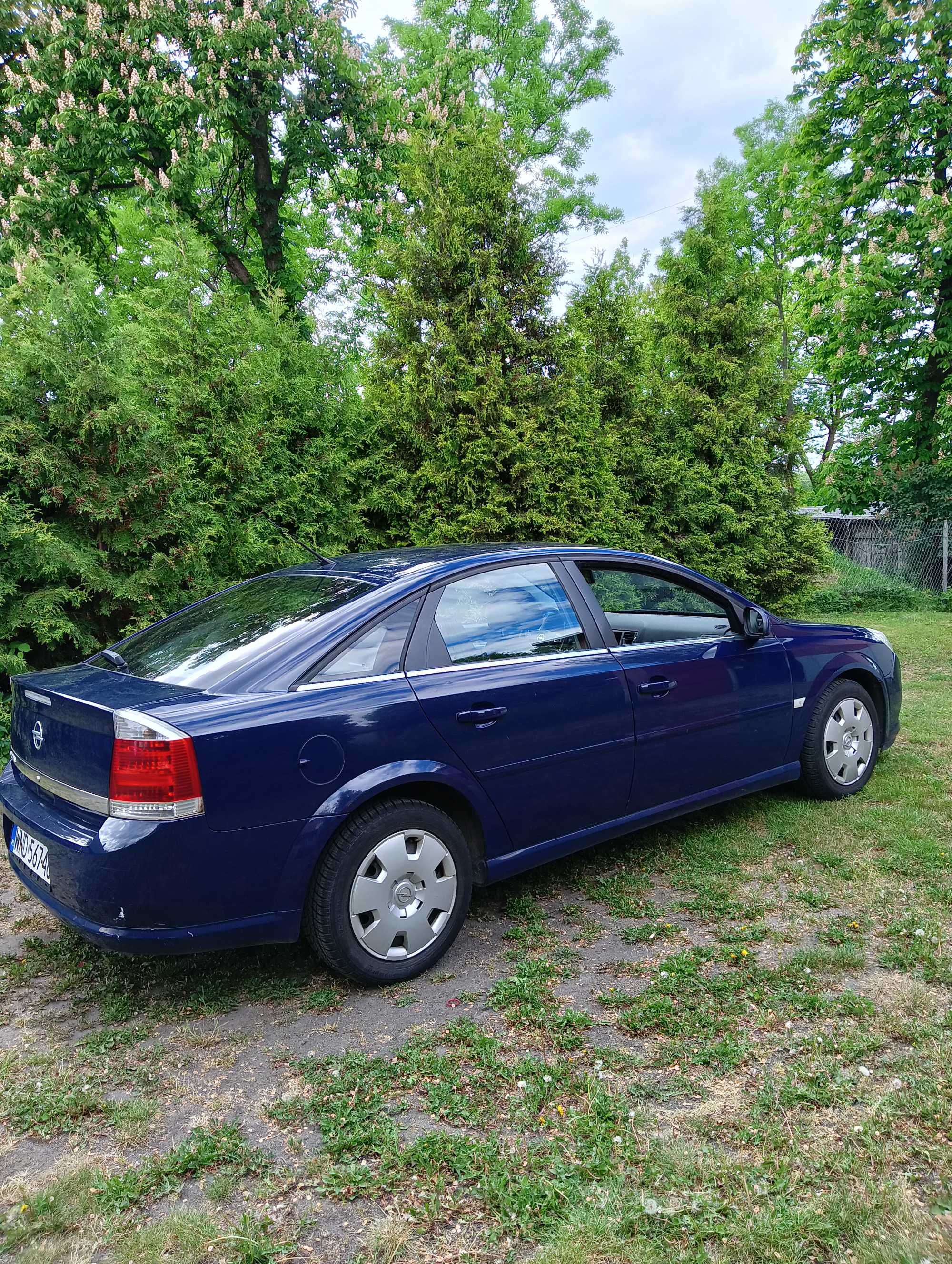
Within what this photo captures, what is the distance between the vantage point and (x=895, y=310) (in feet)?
52.3

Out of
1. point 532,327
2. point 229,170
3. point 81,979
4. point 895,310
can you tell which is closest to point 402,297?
point 532,327

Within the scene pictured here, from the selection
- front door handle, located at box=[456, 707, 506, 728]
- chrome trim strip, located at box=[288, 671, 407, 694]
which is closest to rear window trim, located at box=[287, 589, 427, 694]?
chrome trim strip, located at box=[288, 671, 407, 694]

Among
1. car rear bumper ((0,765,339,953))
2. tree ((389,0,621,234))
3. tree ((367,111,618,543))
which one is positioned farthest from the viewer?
tree ((389,0,621,234))

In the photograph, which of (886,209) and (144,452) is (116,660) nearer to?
(144,452)

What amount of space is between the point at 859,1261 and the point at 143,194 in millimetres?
13712

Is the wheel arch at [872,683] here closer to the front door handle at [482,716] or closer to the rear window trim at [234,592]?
the front door handle at [482,716]

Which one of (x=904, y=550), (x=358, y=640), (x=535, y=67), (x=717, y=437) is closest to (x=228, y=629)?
(x=358, y=640)

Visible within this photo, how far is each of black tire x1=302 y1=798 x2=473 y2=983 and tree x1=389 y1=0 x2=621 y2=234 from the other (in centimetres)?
1936

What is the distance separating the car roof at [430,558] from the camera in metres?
3.43

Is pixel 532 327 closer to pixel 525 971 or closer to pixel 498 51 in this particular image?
pixel 525 971

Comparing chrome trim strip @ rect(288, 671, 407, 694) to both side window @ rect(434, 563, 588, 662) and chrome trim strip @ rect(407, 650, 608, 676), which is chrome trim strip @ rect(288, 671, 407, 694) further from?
side window @ rect(434, 563, 588, 662)

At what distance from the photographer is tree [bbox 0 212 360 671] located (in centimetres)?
541

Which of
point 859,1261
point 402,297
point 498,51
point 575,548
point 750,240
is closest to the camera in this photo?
point 859,1261

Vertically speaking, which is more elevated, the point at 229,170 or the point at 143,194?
the point at 229,170
